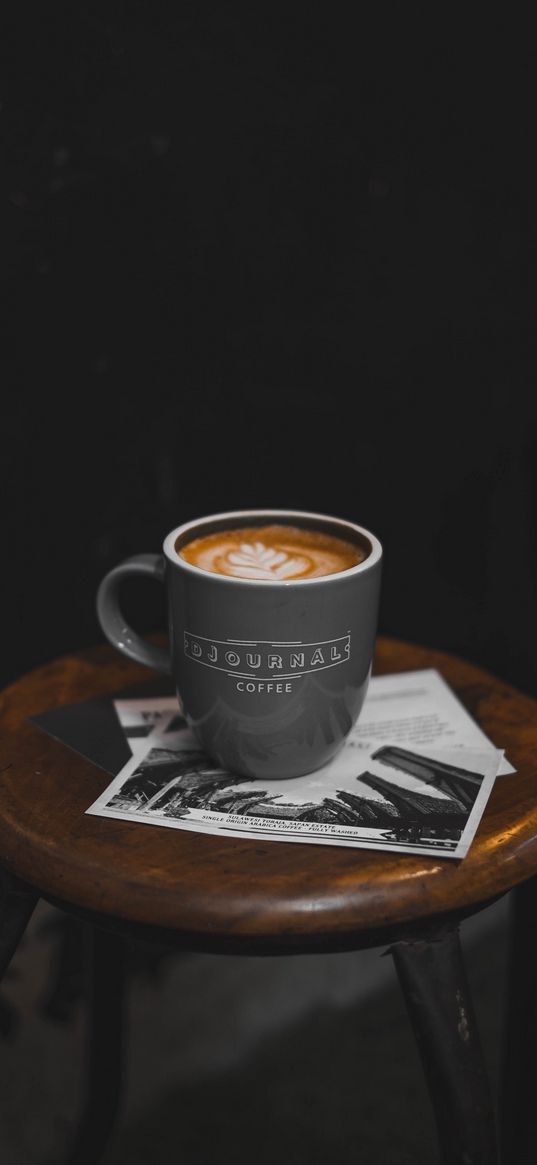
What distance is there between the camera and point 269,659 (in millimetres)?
686

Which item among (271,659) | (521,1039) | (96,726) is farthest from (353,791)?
(521,1039)

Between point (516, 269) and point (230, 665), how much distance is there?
1.96 feet

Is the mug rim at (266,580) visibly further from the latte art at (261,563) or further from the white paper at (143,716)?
the white paper at (143,716)

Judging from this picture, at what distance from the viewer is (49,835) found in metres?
0.66

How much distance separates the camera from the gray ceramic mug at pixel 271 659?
2.23 feet

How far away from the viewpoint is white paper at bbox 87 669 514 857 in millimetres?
657

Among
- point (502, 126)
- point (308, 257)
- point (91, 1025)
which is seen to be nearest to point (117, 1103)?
point (91, 1025)

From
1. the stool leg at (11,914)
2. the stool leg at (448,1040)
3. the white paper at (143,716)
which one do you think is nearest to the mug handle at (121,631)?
the white paper at (143,716)

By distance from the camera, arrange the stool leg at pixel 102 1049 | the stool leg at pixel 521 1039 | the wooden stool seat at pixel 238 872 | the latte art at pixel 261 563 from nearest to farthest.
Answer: the wooden stool seat at pixel 238 872
the latte art at pixel 261 563
the stool leg at pixel 521 1039
the stool leg at pixel 102 1049

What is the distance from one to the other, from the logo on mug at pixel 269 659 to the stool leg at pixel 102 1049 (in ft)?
1.62

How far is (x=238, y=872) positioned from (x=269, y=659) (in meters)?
0.15

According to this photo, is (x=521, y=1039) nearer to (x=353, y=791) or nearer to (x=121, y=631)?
(x=353, y=791)

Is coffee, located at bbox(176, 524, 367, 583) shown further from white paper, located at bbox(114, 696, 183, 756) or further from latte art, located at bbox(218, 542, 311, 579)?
white paper, located at bbox(114, 696, 183, 756)

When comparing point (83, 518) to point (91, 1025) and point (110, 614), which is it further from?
point (91, 1025)
